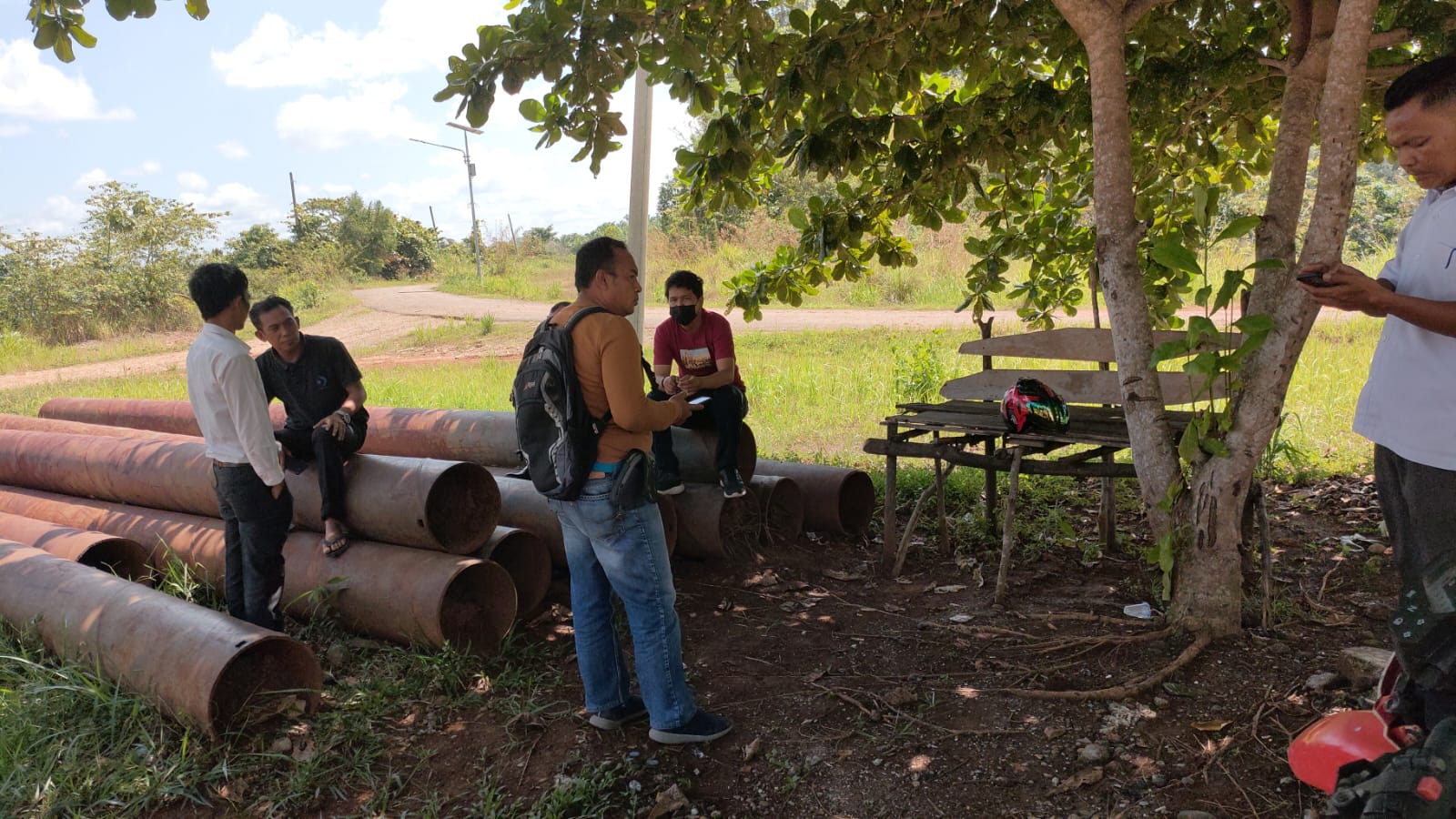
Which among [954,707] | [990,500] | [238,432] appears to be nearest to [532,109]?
[238,432]

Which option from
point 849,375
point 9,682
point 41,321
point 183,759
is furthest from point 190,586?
point 41,321

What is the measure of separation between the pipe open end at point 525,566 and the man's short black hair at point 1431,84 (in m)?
3.89

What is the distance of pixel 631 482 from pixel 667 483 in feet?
6.99

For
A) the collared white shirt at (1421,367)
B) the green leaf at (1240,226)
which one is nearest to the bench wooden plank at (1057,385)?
the green leaf at (1240,226)

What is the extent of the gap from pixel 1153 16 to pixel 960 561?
3134mm

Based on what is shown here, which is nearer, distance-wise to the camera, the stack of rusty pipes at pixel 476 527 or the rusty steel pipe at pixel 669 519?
the stack of rusty pipes at pixel 476 527

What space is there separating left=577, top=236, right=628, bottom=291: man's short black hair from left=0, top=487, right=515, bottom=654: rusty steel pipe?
1.72 m

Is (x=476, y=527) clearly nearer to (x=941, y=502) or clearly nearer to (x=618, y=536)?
(x=618, y=536)

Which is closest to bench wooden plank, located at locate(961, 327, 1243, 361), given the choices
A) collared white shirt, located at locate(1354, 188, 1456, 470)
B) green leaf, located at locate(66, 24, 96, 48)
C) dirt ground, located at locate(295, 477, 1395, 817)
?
dirt ground, located at locate(295, 477, 1395, 817)

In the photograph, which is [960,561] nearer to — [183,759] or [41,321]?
[183,759]

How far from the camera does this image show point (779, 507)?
572 cm

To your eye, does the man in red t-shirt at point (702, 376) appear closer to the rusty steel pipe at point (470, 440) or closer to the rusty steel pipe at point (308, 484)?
the rusty steel pipe at point (470, 440)

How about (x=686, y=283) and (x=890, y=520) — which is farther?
(x=890, y=520)

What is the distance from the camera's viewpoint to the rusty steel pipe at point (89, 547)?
4777 millimetres
